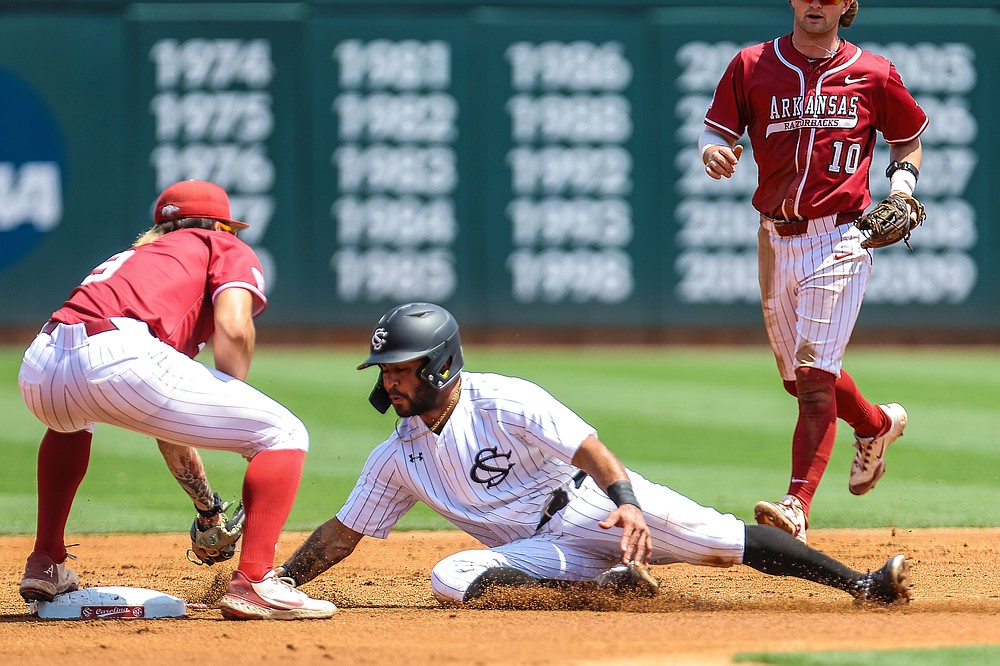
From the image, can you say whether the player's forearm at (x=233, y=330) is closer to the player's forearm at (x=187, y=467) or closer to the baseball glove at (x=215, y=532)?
the player's forearm at (x=187, y=467)

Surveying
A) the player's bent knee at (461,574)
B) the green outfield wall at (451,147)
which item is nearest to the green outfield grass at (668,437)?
the green outfield wall at (451,147)

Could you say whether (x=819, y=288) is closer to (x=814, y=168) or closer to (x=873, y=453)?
(x=814, y=168)

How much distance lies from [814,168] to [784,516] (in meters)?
1.24

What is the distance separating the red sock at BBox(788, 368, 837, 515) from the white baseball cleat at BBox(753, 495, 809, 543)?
10 centimetres

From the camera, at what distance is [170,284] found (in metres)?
3.84

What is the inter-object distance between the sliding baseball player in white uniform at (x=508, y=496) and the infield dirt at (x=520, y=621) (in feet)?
0.34

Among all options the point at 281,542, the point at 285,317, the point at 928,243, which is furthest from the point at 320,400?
the point at 928,243

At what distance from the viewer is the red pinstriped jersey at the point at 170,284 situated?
3799 millimetres

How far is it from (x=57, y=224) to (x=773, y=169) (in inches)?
382

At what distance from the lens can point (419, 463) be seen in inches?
161

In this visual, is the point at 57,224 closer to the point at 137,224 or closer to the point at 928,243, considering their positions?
the point at 137,224

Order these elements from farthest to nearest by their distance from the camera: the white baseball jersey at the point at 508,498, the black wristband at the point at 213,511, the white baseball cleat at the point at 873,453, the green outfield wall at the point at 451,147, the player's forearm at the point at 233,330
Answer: the green outfield wall at the point at 451,147 → the white baseball cleat at the point at 873,453 → the black wristband at the point at 213,511 → the white baseball jersey at the point at 508,498 → the player's forearm at the point at 233,330

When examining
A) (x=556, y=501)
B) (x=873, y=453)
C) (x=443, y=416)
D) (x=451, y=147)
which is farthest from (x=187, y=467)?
(x=451, y=147)

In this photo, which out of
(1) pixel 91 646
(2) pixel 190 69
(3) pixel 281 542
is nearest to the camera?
(1) pixel 91 646
